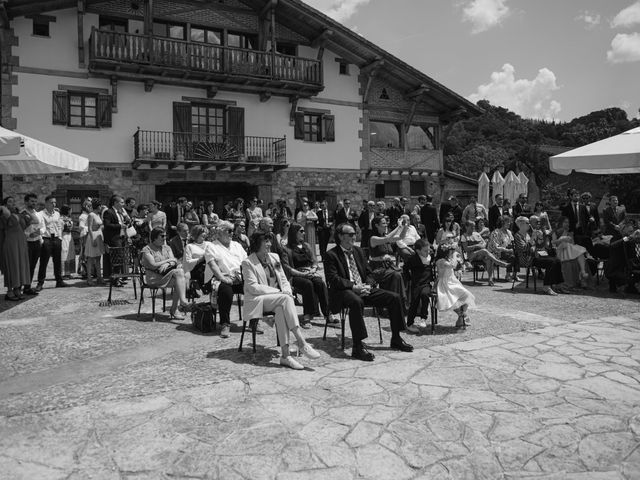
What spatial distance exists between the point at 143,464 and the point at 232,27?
18.2 meters

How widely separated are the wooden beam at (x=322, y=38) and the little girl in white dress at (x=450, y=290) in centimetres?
1494

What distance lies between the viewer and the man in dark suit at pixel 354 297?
512 centimetres

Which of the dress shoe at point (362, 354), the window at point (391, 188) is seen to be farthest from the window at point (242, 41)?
the dress shoe at point (362, 354)

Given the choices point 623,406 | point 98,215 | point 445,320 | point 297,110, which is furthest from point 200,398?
point 297,110

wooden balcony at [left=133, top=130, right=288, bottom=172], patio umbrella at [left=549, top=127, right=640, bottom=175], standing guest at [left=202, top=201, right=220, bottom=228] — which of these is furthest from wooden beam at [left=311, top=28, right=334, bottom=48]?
patio umbrella at [left=549, top=127, right=640, bottom=175]

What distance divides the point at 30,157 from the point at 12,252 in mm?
1712

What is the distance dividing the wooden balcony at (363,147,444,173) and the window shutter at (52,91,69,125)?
438 inches

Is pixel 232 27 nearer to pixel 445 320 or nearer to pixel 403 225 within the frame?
pixel 403 225

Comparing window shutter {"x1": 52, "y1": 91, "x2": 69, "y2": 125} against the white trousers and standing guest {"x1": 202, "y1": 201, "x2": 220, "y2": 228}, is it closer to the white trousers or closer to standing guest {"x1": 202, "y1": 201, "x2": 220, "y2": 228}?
standing guest {"x1": 202, "y1": 201, "x2": 220, "y2": 228}

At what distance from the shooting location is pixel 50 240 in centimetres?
898

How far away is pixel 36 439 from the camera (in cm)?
329

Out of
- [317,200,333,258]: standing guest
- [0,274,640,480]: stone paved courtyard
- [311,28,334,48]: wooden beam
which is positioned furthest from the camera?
[311,28,334,48]: wooden beam

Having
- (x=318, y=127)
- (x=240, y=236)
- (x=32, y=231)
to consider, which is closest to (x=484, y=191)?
(x=318, y=127)

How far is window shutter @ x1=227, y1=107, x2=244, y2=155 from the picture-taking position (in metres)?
18.3
